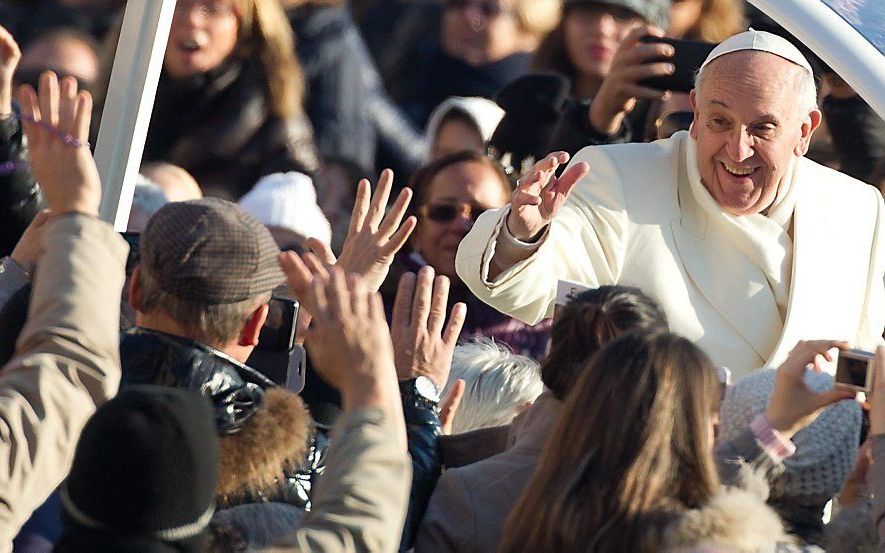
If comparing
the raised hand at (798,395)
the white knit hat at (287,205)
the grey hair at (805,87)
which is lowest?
the white knit hat at (287,205)

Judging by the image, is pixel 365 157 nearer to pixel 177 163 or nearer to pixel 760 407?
pixel 177 163

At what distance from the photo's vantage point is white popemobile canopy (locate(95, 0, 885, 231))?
395 cm

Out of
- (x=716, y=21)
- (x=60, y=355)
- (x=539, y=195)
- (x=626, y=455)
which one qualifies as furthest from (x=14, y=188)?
(x=716, y=21)

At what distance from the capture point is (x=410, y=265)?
16.5ft

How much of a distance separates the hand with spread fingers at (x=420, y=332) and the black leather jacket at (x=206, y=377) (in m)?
0.38

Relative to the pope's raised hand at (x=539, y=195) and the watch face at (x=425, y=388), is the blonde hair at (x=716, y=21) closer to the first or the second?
the pope's raised hand at (x=539, y=195)

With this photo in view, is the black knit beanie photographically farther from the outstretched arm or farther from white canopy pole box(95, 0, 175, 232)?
white canopy pole box(95, 0, 175, 232)

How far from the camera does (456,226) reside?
499cm

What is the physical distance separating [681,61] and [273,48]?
1.42 metres

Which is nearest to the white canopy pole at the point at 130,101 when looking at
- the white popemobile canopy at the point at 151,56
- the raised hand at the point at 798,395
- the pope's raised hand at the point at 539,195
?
the white popemobile canopy at the point at 151,56

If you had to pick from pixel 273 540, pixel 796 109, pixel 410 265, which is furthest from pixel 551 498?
pixel 410 265

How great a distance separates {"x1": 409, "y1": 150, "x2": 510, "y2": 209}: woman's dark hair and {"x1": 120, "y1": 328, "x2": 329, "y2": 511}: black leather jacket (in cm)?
222

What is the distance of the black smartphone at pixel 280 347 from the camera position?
11.6 feet

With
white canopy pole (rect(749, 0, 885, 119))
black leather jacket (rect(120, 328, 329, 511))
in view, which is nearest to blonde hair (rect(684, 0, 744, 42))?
white canopy pole (rect(749, 0, 885, 119))
